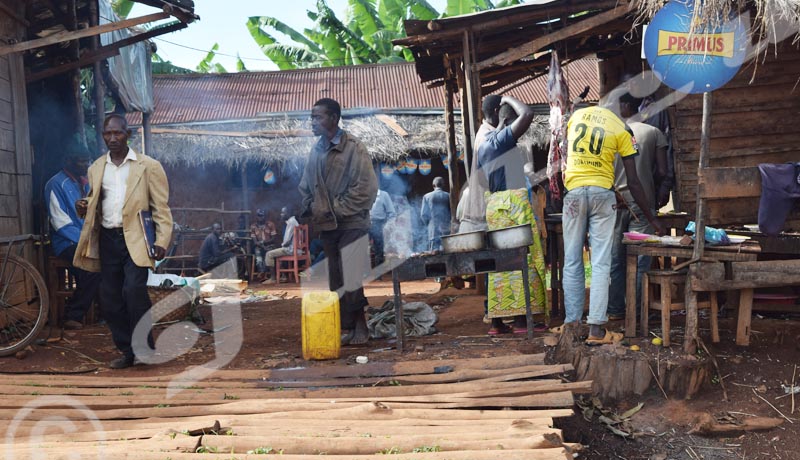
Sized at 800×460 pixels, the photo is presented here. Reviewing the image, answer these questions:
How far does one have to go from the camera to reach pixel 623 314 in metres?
6.36

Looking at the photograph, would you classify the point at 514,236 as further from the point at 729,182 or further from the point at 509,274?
the point at 729,182

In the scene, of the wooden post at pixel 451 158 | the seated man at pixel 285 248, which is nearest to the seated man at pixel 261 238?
the seated man at pixel 285 248

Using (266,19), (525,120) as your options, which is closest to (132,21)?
(525,120)

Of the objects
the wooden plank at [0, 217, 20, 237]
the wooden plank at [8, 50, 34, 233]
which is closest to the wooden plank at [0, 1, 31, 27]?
the wooden plank at [8, 50, 34, 233]

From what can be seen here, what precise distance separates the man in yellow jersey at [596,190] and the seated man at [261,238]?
10.7 metres

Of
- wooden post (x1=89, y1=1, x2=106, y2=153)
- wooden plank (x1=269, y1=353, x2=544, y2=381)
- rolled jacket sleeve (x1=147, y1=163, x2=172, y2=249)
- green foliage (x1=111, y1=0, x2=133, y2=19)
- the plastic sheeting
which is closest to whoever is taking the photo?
wooden plank (x1=269, y1=353, x2=544, y2=381)

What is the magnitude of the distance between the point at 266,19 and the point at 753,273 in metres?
19.4

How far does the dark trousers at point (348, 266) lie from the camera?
19.8ft

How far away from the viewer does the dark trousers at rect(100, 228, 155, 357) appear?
5.43m

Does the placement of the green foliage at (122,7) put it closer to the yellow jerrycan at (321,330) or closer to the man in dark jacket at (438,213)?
the man in dark jacket at (438,213)

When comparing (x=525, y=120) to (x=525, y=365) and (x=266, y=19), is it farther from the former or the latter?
(x=266, y=19)

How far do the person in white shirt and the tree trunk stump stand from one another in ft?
27.2

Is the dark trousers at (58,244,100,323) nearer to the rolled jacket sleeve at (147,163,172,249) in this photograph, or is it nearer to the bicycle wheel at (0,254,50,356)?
the bicycle wheel at (0,254,50,356)

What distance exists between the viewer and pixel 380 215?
44.4 feet
